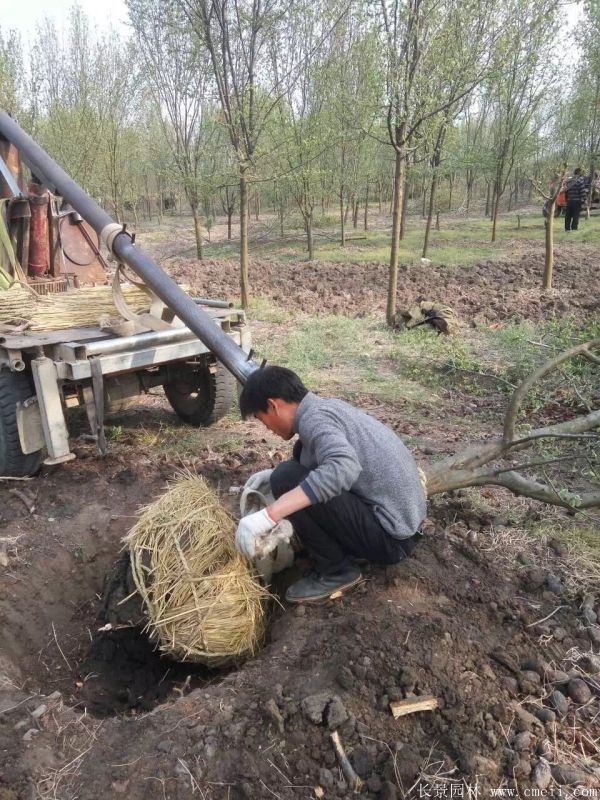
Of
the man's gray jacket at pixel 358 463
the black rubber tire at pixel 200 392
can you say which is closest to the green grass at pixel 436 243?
the black rubber tire at pixel 200 392

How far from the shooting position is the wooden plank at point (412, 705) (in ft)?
7.01

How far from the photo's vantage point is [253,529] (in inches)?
94.8

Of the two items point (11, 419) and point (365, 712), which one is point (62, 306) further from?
point (365, 712)

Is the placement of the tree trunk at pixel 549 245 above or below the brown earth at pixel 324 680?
above

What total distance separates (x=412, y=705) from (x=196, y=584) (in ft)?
3.53

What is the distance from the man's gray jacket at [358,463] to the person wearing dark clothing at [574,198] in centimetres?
1818

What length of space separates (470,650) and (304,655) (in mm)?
683

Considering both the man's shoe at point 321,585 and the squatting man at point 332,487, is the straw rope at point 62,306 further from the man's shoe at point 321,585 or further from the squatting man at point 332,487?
the man's shoe at point 321,585

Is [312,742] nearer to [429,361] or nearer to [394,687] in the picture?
[394,687]

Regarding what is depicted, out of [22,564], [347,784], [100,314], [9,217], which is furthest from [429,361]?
[347,784]

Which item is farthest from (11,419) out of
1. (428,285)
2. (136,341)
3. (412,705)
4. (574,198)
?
(574,198)

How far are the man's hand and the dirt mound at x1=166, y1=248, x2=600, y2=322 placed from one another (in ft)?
25.3

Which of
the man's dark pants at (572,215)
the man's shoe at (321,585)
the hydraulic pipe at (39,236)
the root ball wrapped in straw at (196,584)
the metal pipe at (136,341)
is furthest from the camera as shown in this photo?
the man's dark pants at (572,215)

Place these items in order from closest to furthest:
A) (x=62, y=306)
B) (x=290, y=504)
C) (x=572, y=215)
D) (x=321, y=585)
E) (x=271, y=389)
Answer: (x=290, y=504), (x=271, y=389), (x=321, y=585), (x=62, y=306), (x=572, y=215)
